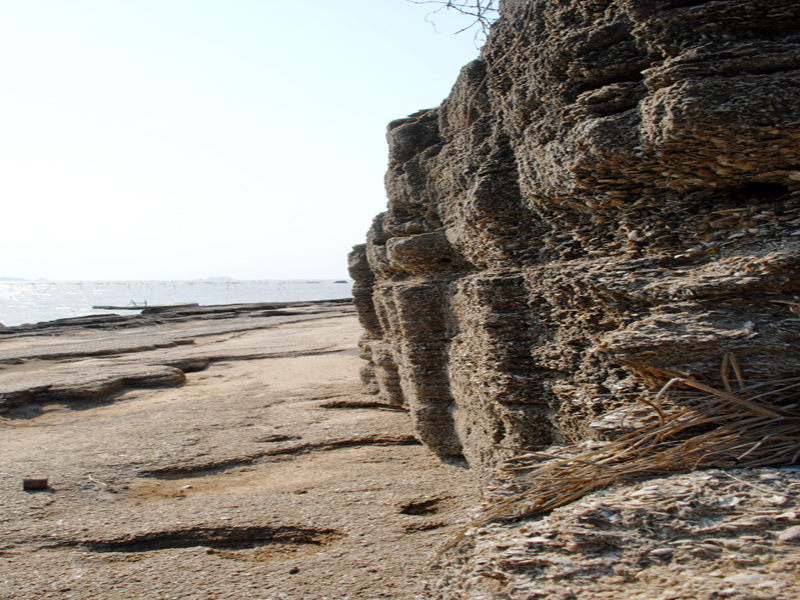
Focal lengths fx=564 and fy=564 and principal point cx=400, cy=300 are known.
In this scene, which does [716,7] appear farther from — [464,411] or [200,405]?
[200,405]

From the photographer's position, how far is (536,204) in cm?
315

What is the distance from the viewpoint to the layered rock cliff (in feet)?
6.48

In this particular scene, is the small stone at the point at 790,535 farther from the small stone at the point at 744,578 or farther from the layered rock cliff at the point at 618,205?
the layered rock cliff at the point at 618,205

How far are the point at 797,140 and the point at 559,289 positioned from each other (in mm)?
1253

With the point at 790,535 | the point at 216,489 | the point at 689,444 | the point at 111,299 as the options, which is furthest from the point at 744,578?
the point at 111,299

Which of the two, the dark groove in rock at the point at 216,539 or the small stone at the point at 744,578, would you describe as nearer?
the small stone at the point at 744,578

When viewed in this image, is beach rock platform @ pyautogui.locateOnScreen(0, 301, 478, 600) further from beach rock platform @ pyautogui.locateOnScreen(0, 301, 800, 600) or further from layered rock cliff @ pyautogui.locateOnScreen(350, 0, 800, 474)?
layered rock cliff @ pyautogui.locateOnScreen(350, 0, 800, 474)

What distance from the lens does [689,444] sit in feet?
6.63

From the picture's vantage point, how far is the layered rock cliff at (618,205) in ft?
6.48

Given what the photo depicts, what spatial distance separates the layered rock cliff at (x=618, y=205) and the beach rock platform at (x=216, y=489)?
96 cm

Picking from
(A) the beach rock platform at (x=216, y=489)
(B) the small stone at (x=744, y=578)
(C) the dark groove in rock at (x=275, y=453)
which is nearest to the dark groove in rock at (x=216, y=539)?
(A) the beach rock platform at (x=216, y=489)

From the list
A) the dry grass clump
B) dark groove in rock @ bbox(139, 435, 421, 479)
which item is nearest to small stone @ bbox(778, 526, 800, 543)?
the dry grass clump

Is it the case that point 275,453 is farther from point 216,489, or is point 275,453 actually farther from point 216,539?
point 216,539

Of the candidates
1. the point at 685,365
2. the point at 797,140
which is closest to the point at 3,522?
the point at 685,365
